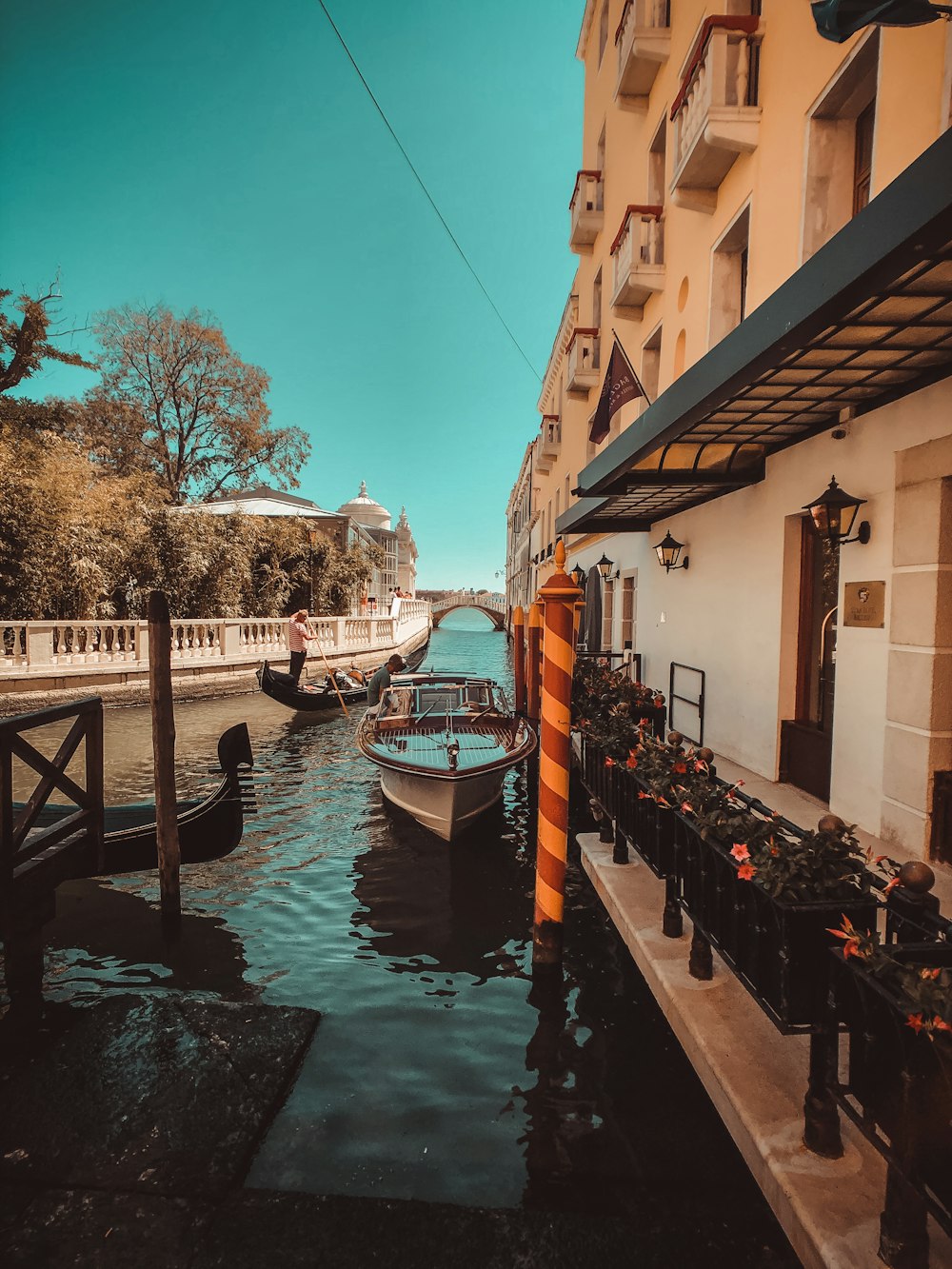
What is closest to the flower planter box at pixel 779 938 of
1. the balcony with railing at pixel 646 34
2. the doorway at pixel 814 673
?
the doorway at pixel 814 673

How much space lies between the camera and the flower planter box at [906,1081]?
4.94ft

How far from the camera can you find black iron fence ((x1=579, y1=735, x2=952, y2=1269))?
153 centimetres

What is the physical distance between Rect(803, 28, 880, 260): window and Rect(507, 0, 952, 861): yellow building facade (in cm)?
2

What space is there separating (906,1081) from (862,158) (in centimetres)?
614

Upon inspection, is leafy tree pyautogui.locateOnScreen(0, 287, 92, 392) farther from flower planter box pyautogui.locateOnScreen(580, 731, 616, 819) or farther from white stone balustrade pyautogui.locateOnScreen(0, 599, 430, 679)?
flower planter box pyautogui.locateOnScreen(580, 731, 616, 819)

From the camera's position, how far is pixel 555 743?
3834 mm

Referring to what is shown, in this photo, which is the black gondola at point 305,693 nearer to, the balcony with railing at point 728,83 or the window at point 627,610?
the window at point 627,610

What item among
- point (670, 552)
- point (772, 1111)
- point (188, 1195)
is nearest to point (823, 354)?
point (772, 1111)

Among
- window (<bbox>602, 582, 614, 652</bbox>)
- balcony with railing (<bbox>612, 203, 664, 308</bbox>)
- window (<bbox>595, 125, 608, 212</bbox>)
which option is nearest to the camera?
balcony with railing (<bbox>612, 203, 664, 308</bbox>)

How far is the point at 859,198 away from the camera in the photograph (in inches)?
200

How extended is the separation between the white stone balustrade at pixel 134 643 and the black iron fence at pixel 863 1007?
13054 millimetres

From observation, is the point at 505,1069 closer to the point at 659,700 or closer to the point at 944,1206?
the point at 944,1206

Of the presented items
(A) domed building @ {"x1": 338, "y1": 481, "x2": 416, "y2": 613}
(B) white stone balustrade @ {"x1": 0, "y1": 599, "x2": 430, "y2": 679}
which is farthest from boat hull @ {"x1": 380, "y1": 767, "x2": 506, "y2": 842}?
(A) domed building @ {"x1": 338, "y1": 481, "x2": 416, "y2": 613}

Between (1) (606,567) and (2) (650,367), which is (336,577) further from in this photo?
(2) (650,367)
